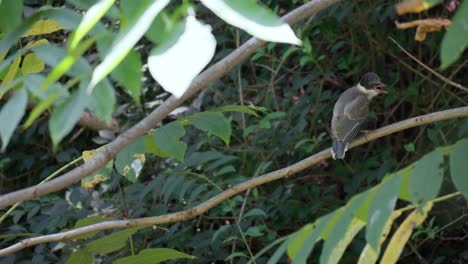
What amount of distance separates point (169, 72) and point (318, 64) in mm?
3894

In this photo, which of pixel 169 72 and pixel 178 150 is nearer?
pixel 169 72

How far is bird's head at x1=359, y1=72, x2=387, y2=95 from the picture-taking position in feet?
14.5

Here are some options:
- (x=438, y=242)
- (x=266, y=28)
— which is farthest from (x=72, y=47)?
(x=438, y=242)

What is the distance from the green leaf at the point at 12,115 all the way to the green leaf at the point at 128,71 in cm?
12

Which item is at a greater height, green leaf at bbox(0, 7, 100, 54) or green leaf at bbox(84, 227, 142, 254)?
green leaf at bbox(0, 7, 100, 54)

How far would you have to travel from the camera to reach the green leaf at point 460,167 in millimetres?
Result: 1253

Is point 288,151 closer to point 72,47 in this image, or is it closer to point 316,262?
point 316,262

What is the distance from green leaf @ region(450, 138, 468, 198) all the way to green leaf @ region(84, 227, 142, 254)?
135 centimetres

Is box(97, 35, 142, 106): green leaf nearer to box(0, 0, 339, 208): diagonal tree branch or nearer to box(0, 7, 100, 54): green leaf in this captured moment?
box(0, 7, 100, 54): green leaf

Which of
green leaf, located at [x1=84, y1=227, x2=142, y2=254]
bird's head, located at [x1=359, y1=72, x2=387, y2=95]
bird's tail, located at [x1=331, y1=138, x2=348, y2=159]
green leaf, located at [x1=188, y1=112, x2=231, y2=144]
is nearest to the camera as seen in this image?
green leaf, located at [x1=188, y1=112, x2=231, y2=144]

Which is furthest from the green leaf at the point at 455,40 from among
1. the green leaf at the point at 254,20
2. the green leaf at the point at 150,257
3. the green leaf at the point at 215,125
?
the green leaf at the point at 150,257

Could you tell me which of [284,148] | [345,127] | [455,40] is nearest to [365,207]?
[455,40]

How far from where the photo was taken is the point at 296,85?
16.4 feet

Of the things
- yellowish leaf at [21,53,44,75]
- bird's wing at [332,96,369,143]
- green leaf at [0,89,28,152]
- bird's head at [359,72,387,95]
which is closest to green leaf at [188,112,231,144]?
yellowish leaf at [21,53,44,75]
